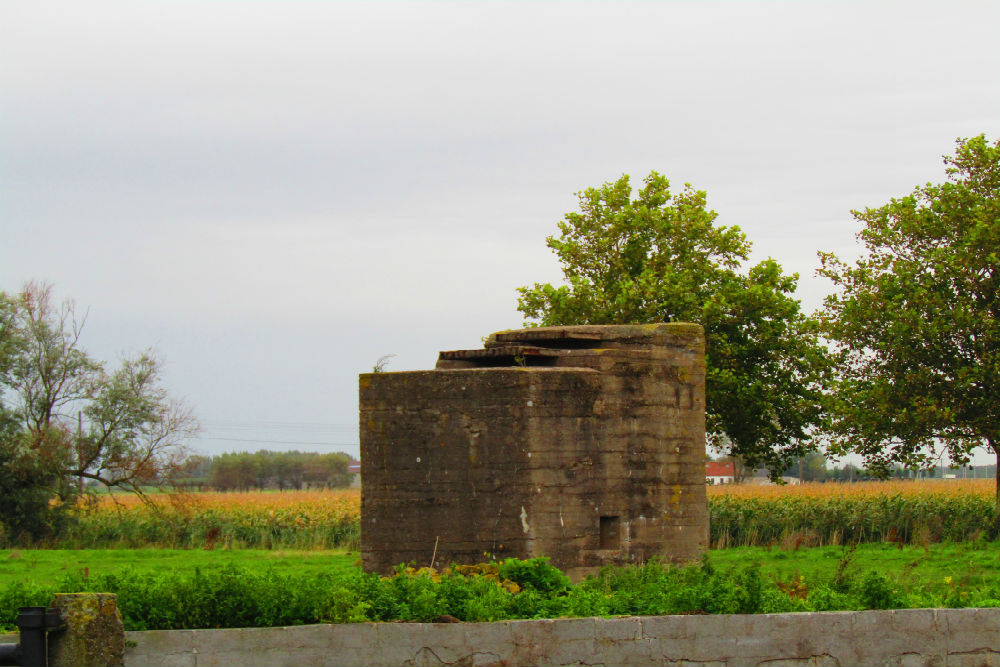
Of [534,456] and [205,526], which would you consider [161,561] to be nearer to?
[205,526]

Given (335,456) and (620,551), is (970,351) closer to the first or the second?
(620,551)

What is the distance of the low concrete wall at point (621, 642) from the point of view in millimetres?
9008

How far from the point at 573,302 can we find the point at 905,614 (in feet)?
48.5

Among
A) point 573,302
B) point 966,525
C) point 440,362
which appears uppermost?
point 573,302

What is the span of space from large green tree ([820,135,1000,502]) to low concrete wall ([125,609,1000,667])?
12824 millimetres

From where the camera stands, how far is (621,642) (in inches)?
372

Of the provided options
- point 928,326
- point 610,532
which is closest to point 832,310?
point 928,326

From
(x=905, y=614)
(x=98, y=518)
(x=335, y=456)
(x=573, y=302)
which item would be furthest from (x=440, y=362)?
(x=335, y=456)

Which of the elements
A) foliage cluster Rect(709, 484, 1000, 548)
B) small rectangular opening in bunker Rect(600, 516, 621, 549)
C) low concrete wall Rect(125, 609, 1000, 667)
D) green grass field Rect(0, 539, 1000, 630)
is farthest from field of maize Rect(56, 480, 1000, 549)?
low concrete wall Rect(125, 609, 1000, 667)

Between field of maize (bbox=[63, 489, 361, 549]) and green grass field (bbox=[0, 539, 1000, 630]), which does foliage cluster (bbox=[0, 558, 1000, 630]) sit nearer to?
green grass field (bbox=[0, 539, 1000, 630])

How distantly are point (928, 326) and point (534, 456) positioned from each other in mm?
13036

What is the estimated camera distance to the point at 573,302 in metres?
24.4

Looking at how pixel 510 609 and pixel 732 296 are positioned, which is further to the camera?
pixel 732 296

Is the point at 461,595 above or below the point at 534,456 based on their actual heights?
below
